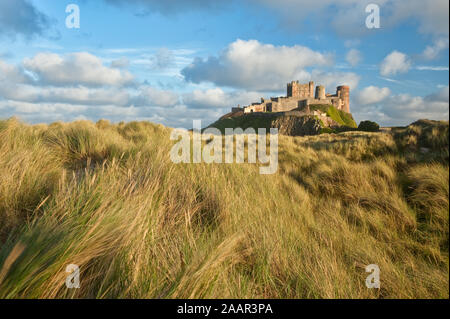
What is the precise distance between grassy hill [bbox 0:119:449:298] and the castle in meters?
74.3

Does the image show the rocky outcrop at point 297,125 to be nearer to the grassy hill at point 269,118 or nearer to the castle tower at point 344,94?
the grassy hill at point 269,118

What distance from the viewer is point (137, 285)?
5.10 feet

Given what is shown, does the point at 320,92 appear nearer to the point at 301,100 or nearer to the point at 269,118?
the point at 301,100

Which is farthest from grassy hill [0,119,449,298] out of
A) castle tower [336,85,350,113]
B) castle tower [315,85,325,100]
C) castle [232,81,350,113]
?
castle tower [336,85,350,113]

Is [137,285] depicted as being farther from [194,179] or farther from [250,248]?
[194,179]

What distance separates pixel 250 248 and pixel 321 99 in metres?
85.9

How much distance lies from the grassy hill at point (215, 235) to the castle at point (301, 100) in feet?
244

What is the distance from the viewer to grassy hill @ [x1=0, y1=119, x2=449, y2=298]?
5.06 feet

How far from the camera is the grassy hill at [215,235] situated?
5.06 feet

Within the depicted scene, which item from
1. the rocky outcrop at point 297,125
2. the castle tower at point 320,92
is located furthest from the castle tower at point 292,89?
the rocky outcrop at point 297,125

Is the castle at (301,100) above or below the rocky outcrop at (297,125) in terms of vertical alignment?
above

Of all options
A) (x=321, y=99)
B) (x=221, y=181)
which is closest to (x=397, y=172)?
(x=221, y=181)

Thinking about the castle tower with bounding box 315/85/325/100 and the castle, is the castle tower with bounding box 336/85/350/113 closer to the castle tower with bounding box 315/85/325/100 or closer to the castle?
the castle

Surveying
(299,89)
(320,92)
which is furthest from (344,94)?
(299,89)
